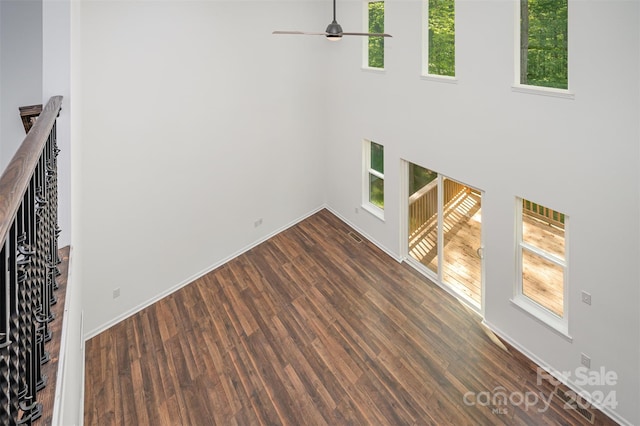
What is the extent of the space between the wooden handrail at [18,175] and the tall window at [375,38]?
5944 millimetres

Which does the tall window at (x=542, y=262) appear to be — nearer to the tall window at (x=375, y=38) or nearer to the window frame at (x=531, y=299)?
the window frame at (x=531, y=299)

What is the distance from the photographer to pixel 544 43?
413cm

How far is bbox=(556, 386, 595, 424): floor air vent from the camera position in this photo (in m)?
4.02

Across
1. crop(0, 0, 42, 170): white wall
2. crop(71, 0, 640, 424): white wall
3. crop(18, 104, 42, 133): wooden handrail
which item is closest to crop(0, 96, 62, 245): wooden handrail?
crop(18, 104, 42, 133): wooden handrail

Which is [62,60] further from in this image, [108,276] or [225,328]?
[225,328]

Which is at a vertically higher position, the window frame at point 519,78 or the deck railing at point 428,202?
the window frame at point 519,78

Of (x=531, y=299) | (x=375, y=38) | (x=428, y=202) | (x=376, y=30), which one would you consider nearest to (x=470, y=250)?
(x=428, y=202)

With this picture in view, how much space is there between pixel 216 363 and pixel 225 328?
0.68 metres

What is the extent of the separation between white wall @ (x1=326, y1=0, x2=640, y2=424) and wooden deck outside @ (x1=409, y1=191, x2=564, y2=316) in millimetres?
273

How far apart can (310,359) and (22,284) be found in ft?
13.5

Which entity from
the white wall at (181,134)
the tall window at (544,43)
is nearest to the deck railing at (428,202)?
the tall window at (544,43)

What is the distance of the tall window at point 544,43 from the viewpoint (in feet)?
13.0

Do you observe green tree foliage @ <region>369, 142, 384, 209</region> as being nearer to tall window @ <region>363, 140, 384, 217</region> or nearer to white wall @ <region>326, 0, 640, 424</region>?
Answer: tall window @ <region>363, 140, 384, 217</region>

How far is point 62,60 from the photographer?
9.11 feet
